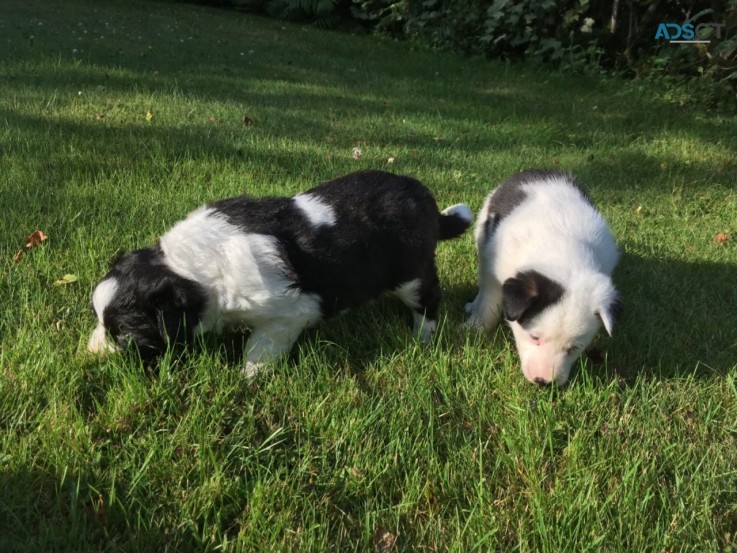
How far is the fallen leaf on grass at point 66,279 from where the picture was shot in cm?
317

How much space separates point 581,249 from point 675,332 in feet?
2.63

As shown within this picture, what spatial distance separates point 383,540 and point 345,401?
68 cm

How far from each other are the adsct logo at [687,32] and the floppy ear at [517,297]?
826cm

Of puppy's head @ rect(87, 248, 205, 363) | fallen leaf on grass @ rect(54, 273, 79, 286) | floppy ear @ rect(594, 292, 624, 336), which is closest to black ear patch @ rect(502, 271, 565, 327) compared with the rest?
floppy ear @ rect(594, 292, 624, 336)

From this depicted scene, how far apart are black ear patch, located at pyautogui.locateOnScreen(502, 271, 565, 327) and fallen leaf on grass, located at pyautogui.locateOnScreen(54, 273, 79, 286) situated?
A: 2356mm

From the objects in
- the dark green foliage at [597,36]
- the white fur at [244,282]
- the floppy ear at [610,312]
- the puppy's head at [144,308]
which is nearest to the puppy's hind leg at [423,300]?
the white fur at [244,282]

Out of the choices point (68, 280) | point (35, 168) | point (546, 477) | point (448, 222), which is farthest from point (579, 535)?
point (35, 168)

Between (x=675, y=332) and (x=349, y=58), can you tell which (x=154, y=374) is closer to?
(x=675, y=332)

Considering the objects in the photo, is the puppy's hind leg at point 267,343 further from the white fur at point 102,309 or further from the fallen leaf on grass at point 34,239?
the fallen leaf on grass at point 34,239

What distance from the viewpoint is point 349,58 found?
42.8 ft

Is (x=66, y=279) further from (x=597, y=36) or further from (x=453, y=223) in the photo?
(x=597, y=36)

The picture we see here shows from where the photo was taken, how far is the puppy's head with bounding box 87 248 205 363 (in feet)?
8.05

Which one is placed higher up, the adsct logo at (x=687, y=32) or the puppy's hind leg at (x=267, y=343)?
the adsct logo at (x=687, y=32)

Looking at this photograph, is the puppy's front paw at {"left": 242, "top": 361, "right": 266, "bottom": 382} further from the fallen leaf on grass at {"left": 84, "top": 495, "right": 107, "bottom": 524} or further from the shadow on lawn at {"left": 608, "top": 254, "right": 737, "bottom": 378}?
the shadow on lawn at {"left": 608, "top": 254, "right": 737, "bottom": 378}
